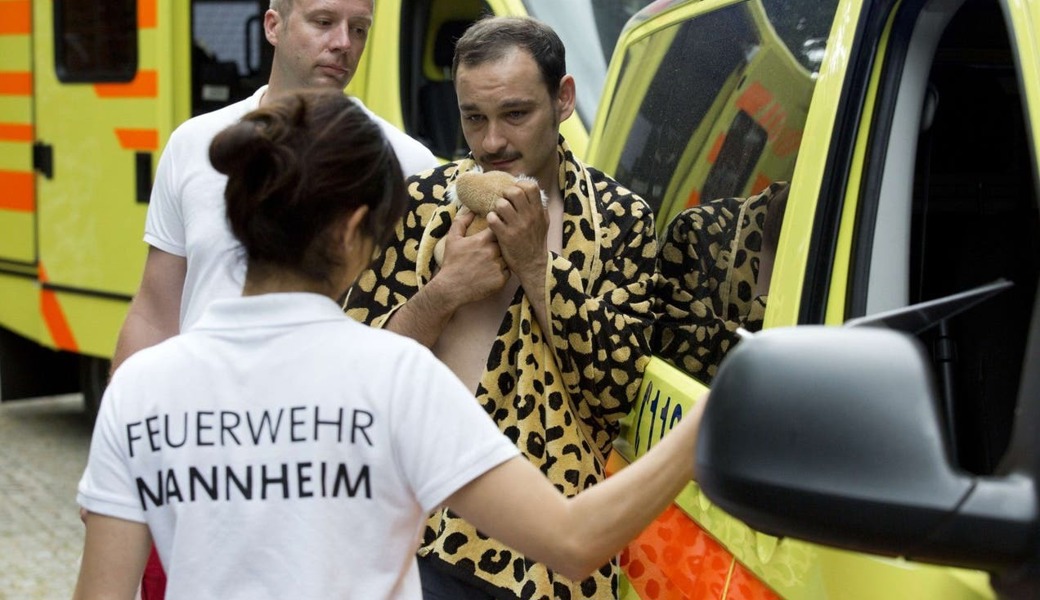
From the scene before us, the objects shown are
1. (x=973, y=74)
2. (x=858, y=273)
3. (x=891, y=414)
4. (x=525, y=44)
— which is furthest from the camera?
(x=525, y=44)

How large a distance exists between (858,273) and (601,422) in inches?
28.3

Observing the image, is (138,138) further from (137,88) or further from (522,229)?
(522,229)

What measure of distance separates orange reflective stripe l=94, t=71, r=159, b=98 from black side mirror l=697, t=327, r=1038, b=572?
636 centimetres

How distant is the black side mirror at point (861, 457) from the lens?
54.1 inches

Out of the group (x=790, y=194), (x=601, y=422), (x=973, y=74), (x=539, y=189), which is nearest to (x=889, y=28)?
(x=790, y=194)

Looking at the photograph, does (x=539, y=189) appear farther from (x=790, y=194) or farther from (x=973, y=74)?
(x=973, y=74)

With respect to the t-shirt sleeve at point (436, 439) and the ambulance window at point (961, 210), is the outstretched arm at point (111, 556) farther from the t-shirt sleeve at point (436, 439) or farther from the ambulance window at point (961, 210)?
the ambulance window at point (961, 210)

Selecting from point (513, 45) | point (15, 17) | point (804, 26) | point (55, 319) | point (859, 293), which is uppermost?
point (804, 26)

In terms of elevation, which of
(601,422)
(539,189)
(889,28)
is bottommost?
(601,422)

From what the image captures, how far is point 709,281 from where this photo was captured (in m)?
2.65

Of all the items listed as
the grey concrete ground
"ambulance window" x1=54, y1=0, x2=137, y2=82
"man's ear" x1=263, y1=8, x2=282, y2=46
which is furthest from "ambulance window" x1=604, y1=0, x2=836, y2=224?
"ambulance window" x1=54, y1=0, x2=137, y2=82

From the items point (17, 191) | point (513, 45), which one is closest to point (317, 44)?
point (513, 45)

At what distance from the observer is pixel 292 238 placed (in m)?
1.88

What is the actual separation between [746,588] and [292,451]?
0.64 metres
